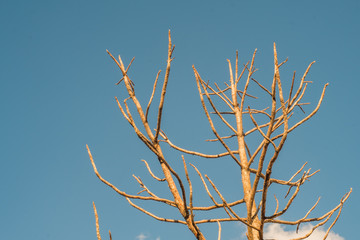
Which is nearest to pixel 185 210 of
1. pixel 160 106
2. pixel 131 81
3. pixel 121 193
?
pixel 121 193

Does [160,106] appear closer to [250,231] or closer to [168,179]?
[168,179]

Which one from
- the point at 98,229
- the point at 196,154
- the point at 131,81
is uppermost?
the point at 131,81

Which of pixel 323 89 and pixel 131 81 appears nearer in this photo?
pixel 323 89

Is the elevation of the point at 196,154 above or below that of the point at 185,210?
above

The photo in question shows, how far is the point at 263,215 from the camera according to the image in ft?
6.87

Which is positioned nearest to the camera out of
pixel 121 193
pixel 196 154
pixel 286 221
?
pixel 121 193

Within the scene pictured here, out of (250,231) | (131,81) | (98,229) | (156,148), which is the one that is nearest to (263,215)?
(250,231)

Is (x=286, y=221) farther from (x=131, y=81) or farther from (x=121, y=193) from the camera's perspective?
(x=131, y=81)

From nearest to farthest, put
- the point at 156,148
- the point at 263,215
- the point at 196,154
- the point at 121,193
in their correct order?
the point at 263,215 → the point at 121,193 → the point at 156,148 → the point at 196,154

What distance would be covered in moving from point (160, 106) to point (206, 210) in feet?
3.27

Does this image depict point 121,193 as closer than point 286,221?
Yes

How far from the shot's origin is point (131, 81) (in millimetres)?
2705

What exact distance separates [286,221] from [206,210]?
0.64 meters

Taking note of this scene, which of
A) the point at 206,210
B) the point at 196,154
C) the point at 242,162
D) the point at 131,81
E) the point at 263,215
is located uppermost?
the point at 131,81
